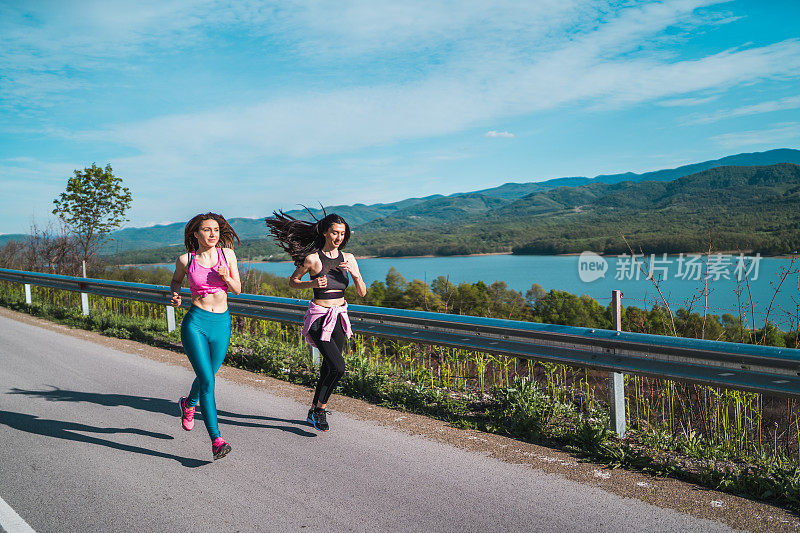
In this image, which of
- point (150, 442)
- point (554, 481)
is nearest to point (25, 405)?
point (150, 442)

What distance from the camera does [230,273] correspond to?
4.49 m

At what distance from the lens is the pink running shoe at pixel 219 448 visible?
421cm

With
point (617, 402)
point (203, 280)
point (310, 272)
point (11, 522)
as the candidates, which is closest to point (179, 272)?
Answer: point (203, 280)

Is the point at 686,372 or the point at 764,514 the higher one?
the point at 686,372

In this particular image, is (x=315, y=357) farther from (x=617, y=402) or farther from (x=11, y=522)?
(x=11, y=522)

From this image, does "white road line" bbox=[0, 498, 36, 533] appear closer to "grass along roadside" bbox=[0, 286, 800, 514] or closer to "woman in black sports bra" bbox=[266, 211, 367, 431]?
"woman in black sports bra" bbox=[266, 211, 367, 431]

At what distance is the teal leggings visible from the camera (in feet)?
14.1

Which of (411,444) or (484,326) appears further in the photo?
(484,326)

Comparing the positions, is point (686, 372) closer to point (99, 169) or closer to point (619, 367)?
point (619, 367)

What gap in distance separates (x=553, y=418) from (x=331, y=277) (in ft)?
7.36

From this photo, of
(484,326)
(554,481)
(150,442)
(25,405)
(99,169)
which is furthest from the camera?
(99,169)

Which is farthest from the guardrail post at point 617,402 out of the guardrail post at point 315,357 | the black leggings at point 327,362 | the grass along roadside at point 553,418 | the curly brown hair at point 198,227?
the guardrail post at point 315,357

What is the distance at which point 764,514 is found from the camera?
315 cm

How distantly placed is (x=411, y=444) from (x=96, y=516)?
7.28ft
